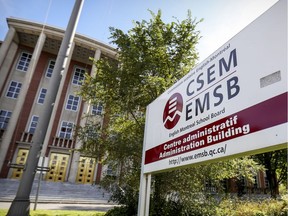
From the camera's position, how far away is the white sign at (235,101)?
2213mm

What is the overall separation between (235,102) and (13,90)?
2927 cm

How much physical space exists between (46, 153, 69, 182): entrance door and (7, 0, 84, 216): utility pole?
1899 cm

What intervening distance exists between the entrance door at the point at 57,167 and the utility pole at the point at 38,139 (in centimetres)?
1899

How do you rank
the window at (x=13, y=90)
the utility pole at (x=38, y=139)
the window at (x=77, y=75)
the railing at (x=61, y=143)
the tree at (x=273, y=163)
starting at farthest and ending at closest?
1. the window at (x=77, y=75)
2. the window at (x=13, y=90)
3. the railing at (x=61, y=143)
4. the tree at (x=273, y=163)
5. the utility pole at (x=38, y=139)

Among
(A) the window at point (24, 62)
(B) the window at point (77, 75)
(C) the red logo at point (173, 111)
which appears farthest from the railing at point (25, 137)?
(C) the red logo at point (173, 111)

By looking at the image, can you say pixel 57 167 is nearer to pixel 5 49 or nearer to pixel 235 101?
pixel 5 49

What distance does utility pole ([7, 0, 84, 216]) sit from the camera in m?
6.13

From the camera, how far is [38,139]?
680 centimetres

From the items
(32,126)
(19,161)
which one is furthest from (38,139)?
(32,126)

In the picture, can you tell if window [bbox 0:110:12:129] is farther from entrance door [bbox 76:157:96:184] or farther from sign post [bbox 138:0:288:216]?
sign post [bbox 138:0:288:216]

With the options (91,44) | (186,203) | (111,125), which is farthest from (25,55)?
(186,203)

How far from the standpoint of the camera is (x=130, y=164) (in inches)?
312

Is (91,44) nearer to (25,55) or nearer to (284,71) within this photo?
(25,55)

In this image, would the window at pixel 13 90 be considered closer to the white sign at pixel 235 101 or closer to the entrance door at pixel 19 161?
the entrance door at pixel 19 161
